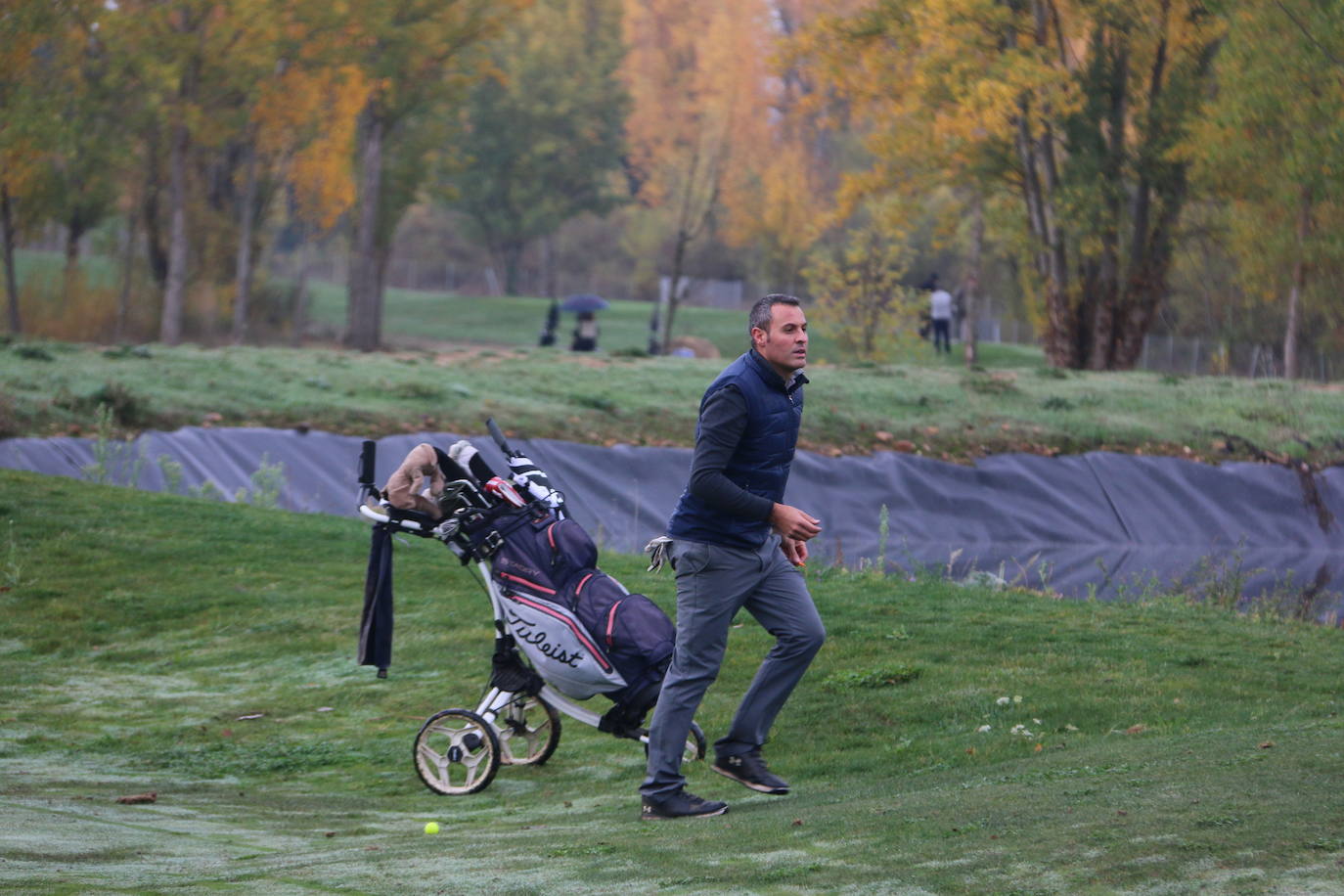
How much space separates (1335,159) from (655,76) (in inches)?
2061

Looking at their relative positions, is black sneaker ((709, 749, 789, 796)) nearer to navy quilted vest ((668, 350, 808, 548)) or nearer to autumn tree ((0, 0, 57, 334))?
navy quilted vest ((668, 350, 808, 548))

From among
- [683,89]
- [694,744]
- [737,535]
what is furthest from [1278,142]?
[683,89]

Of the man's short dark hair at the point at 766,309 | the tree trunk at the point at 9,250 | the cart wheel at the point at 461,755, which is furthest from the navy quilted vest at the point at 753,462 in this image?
the tree trunk at the point at 9,250

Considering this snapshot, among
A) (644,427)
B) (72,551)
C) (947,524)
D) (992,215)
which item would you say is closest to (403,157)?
(992,215)

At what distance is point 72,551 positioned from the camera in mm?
12562

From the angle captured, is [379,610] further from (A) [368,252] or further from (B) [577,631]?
(A) [368,252]

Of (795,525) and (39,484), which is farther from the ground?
(795,525)

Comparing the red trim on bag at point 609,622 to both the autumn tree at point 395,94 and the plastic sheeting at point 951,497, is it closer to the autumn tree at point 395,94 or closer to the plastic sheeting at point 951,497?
the plastic sheeting at point 951,497

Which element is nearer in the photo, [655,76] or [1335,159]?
[1335,159]

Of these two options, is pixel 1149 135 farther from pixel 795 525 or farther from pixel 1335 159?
pixel 795 525

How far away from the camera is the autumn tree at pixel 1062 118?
87.1ft

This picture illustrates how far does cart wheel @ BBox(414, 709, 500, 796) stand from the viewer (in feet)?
Answer: 25.0

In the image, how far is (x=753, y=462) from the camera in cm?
648

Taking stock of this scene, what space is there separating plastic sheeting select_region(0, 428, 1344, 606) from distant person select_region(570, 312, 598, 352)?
18959mm
